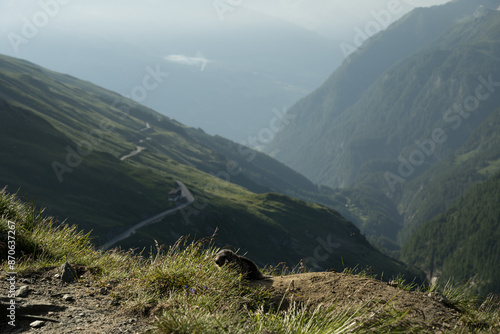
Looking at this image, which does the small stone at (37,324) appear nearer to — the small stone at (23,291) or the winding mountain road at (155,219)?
the small stone at (23,291)

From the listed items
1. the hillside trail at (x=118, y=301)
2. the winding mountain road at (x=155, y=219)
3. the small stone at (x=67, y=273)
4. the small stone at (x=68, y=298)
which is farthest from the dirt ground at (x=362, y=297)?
the winding mountain road at (x=155, y=219)

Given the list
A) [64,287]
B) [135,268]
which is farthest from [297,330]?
[64,287]

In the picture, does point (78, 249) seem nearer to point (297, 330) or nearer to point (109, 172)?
point (297, 330)

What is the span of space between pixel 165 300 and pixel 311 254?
19785cm

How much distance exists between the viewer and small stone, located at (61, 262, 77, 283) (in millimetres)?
7430

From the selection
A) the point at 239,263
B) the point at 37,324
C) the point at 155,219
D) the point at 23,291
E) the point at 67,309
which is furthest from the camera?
the point at 155,219

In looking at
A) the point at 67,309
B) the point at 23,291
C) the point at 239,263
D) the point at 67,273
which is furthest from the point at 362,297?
the point at 23,291

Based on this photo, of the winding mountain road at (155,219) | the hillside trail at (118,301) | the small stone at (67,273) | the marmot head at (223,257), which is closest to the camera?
the hillside trail at (118,301)

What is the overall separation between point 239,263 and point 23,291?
3872 millimetres

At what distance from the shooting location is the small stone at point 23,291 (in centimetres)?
649

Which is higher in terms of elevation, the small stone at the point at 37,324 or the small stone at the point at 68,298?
the small stone at the point at 37,324

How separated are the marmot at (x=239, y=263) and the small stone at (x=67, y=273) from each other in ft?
9.26

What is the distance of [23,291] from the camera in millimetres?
6590

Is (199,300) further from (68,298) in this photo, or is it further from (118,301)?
(68,298)
